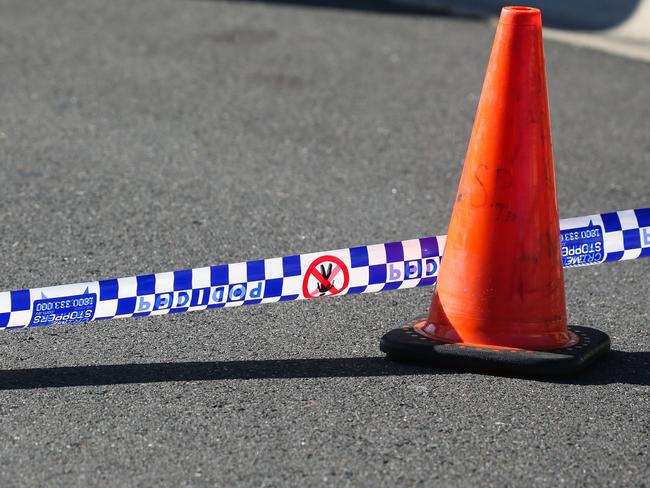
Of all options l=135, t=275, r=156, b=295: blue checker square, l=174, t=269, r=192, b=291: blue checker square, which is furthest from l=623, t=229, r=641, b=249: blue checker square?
l=135, t=275, r=156, b=295: blue checker square

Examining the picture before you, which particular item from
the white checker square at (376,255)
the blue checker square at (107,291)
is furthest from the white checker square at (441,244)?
the blue checker square at (107,291)

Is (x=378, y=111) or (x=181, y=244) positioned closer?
(x=181, y=244)

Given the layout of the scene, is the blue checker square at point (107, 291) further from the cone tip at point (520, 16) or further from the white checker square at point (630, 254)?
the white checker square at point (630, 254)

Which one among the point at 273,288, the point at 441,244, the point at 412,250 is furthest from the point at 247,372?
the point at 441,244

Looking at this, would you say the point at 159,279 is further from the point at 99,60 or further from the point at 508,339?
the point at 99,60

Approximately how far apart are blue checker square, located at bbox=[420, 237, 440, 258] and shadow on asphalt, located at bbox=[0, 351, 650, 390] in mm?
486

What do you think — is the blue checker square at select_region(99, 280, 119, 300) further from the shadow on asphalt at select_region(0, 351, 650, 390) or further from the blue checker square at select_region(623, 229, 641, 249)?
the blue checker square at select_region(623, 229, 641, 249)

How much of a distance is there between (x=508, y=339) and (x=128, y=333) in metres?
1.55

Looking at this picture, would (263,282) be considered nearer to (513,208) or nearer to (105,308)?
(105,308)

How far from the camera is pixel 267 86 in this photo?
8.88 m

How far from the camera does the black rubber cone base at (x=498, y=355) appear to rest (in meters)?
4.30

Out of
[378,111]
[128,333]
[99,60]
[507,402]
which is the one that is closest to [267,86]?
[378,111]

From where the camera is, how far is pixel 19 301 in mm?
4355

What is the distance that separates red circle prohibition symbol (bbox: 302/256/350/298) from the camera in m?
4.53
